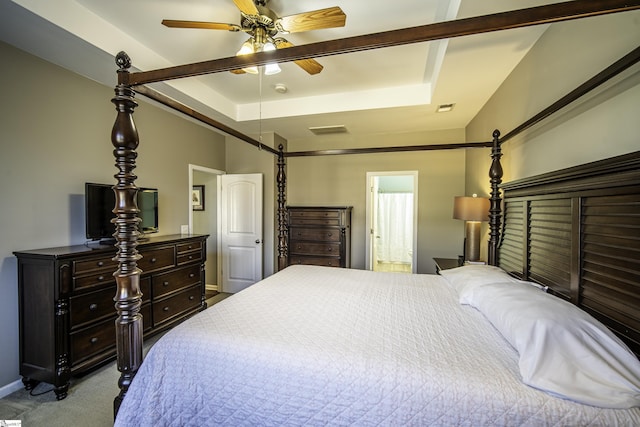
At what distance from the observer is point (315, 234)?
13.6 feet

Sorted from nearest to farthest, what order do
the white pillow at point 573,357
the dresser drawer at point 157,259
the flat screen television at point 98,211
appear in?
the white pillow at point 573,357
the flat screen television at point 98,211
the dresser drawer at point 157,259

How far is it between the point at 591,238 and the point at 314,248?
317 cm

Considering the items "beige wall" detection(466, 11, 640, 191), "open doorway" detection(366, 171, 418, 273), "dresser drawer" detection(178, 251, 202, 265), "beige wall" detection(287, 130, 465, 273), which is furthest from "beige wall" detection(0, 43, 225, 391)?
"open doorway" detection(366, 171, 418, 273)

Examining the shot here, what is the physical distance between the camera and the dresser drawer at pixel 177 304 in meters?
2.88

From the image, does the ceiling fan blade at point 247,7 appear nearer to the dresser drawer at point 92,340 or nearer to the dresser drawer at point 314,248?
the dresser drawer at point 92,340

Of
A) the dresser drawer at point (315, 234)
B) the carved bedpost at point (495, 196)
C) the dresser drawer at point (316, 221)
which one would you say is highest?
the carved bedpost at point (495, 196)

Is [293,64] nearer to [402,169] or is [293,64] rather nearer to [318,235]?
[318,235]

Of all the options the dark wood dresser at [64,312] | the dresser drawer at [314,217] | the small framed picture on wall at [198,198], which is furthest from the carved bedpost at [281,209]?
the small framed picture on wall at [198,198]

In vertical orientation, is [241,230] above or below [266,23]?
below

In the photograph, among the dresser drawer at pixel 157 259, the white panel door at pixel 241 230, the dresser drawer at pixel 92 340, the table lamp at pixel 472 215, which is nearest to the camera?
the dresser drawer at pixel 92 340

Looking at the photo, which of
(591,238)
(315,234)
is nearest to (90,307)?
(315,234)

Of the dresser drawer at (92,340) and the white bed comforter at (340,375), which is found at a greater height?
the white bed comforter at (340,375)

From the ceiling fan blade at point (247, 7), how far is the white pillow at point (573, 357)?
215 cm

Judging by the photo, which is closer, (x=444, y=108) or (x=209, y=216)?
(x=444, y=108)
